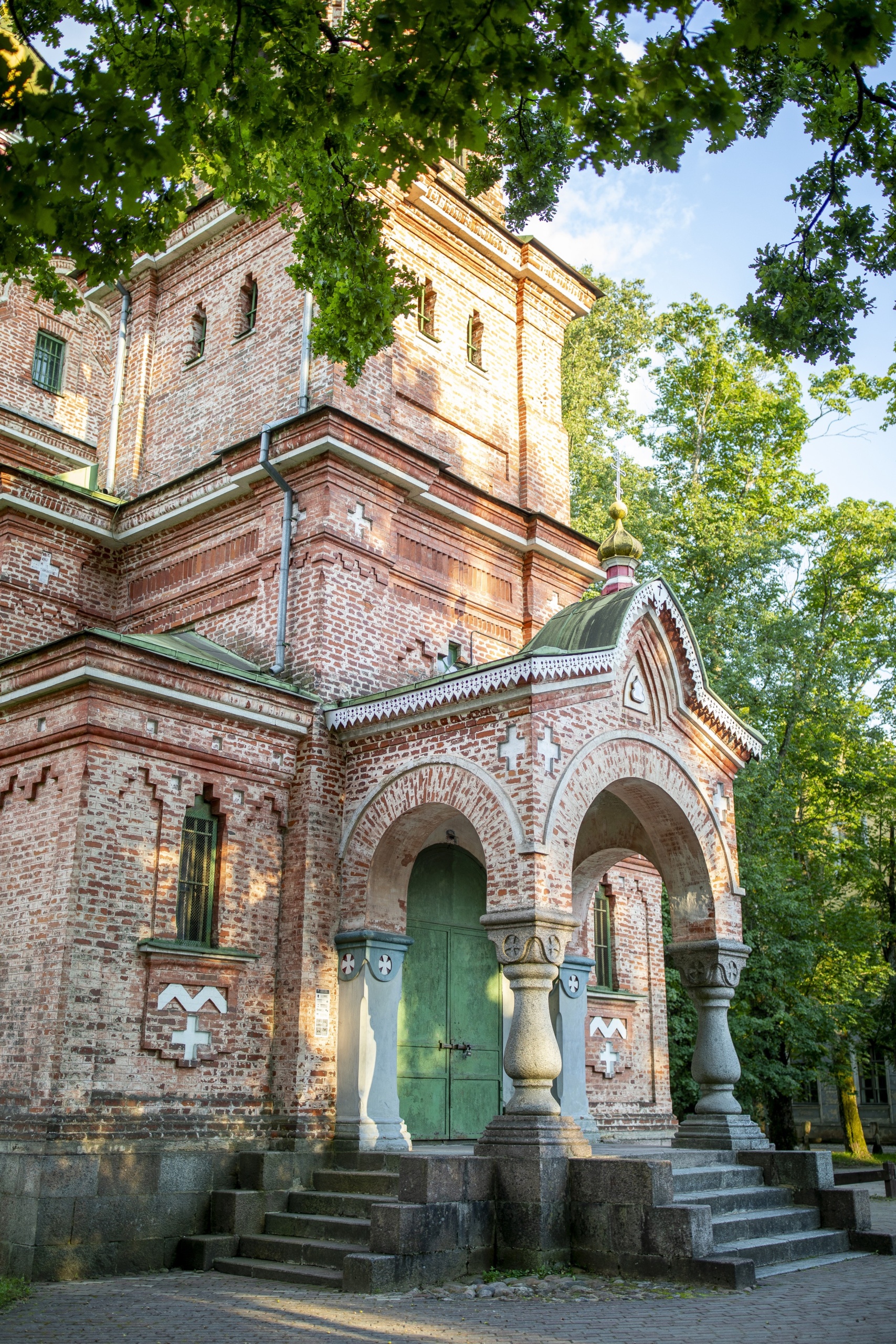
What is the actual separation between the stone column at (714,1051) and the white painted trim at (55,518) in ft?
27.7

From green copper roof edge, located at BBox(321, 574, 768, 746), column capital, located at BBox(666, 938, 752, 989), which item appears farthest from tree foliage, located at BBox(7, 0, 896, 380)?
column capital, located at BBox(666, 938, 752, 989)

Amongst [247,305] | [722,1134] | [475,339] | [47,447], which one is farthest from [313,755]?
[47,447]

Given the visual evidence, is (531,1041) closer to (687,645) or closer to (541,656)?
(541,656)

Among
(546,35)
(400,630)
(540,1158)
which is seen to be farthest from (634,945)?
(546,35)

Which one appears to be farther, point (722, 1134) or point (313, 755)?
point (313, 755)

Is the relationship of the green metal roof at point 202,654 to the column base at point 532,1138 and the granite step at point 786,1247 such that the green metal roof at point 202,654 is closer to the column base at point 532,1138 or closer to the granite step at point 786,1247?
the column base at point 532,1138

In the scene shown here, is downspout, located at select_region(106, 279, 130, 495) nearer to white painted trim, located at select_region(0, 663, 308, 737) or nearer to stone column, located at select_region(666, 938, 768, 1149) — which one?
white painted trim, located at select_region(0, 663, 308, 737)

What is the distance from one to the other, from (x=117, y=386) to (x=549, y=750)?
946 centimetres

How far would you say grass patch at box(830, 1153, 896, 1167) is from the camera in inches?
829

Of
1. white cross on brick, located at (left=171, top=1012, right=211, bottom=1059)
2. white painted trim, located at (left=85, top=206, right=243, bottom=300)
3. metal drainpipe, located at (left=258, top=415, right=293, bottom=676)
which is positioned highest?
white painted trim, located at (left=85, top=206, right=243, bottom=300)

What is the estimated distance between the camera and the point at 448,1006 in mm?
12750

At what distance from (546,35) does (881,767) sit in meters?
19.6

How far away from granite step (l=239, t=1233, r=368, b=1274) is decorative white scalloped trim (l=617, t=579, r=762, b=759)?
550 centimetres

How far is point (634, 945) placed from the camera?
15.5 meters
